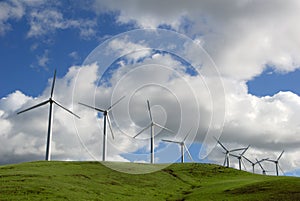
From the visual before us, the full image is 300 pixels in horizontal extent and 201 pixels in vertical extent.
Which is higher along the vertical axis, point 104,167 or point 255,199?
point 104,167

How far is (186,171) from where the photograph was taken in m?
112

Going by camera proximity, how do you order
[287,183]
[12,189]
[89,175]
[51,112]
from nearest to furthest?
[12,189], [287,183], [89,175], [51,112]

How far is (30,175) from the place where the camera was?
74.6 metres

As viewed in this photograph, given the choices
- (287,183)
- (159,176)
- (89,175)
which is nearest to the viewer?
(287,183)

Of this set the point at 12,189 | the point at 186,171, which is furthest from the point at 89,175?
the point at 186,171

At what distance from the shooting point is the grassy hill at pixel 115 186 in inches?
2371

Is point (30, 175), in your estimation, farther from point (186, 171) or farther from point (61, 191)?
point (186, 171)

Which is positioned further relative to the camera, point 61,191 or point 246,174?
point 246,174

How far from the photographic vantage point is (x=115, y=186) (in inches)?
2977

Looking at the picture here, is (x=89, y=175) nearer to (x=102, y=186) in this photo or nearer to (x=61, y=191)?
(x=102, y=186)

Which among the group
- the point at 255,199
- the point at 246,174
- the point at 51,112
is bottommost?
the point at 255,199

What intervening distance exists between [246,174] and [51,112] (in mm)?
55781

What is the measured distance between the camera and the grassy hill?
60.2 m

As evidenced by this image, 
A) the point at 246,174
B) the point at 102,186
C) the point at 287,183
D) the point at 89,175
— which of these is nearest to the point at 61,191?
the point at 102,186
